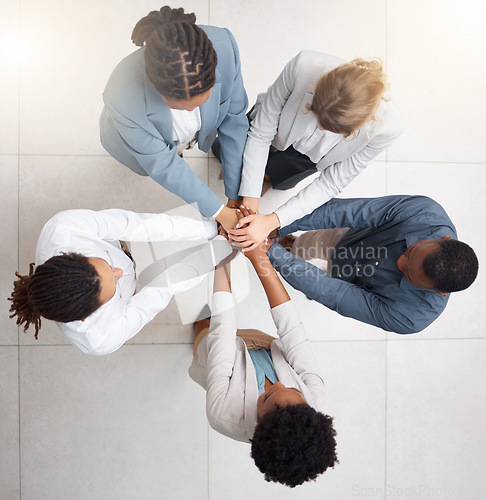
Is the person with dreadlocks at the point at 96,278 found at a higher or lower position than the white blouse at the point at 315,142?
lower

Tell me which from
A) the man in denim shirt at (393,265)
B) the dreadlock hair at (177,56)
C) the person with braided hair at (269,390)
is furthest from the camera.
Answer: the man in denim shirt at (393,265)

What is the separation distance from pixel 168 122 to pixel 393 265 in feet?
2.86

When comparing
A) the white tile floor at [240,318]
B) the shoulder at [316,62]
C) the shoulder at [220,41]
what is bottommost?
the white tile floor at [240,318]

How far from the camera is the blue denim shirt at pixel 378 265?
4.18ft

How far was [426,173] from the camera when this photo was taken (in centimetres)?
207

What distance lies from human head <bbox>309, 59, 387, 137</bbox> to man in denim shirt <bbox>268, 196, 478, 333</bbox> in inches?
14.6

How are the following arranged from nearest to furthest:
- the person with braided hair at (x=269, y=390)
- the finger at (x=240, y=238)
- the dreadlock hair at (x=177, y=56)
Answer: the dreadlock hair at (x=177, y=56)
the person with braided hair at (x=269, y=390)
the finger at (x=240, y=238)

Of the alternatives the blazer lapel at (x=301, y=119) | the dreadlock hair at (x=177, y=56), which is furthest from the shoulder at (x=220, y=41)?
the blazer lapel at (x=301, y=119)

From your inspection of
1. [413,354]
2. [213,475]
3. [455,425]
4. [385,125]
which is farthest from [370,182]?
[213,475]

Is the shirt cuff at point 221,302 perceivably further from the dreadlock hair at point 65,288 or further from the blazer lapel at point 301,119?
the blazer lapel at point 301,119

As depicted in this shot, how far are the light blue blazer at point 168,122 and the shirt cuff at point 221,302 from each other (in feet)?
1.01

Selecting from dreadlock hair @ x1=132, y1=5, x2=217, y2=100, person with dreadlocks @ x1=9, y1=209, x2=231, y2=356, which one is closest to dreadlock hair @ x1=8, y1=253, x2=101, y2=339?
person with dreadlocks @ x1=9, y1=209, x2=231, y2=356

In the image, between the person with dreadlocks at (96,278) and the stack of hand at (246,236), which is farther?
the stack of hand at (246,236)

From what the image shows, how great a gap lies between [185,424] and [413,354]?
1.26 metres
